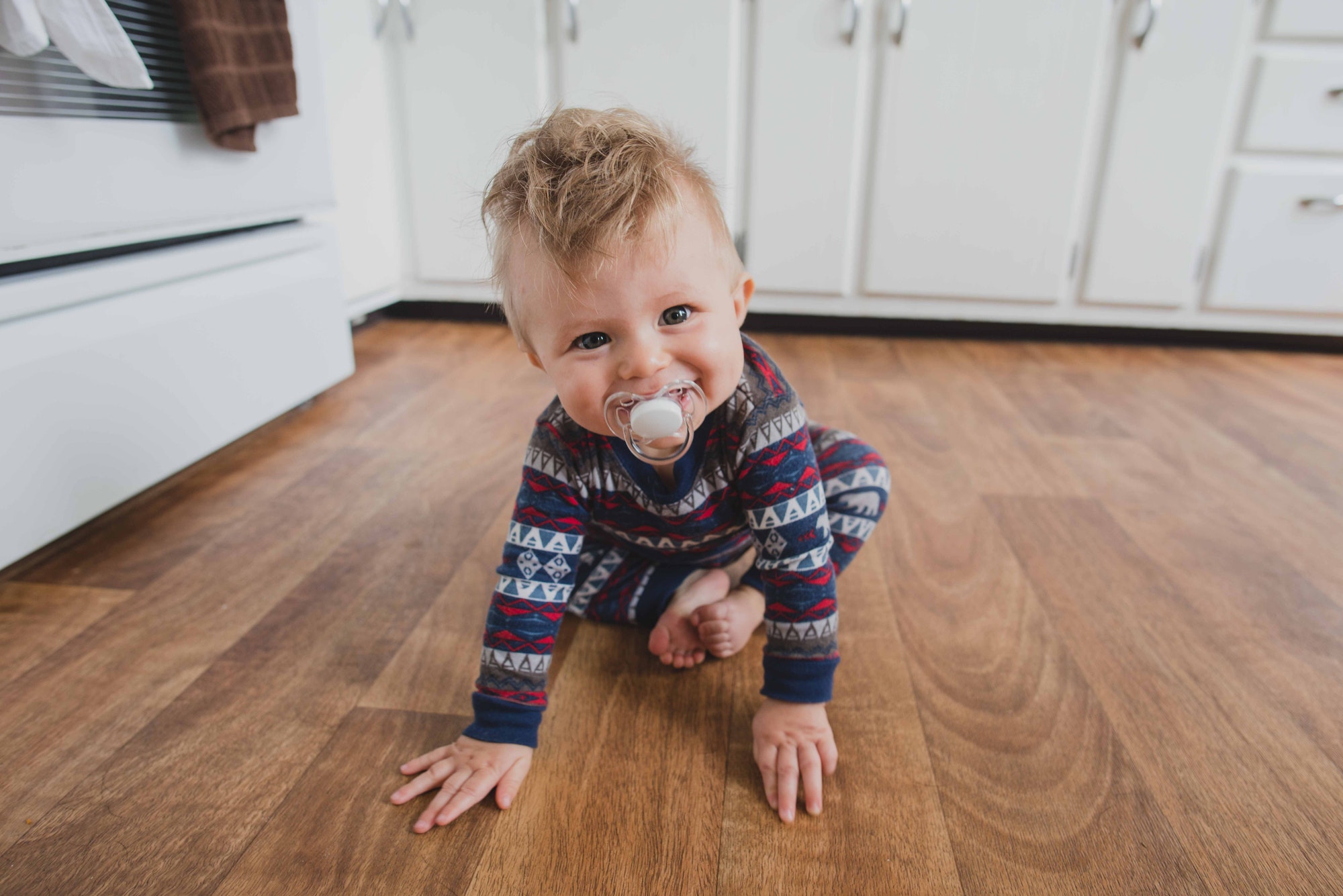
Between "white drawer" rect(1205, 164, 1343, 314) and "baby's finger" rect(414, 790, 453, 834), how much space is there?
1674 millimetres

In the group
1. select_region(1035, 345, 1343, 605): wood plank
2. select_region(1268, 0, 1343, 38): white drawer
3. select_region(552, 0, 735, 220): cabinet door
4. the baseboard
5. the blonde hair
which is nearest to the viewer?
the blonde hair

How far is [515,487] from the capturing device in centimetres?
95

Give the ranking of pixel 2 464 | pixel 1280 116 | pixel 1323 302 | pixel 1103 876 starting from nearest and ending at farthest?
pixel 1103 876
pixel 2 464
pixel 1280 116
pixel 1323 302

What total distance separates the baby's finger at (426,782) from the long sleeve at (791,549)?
0.72 feet

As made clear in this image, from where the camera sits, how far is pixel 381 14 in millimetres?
1560

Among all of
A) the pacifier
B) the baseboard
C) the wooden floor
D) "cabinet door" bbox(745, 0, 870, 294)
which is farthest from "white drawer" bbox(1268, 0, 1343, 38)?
the pacifier

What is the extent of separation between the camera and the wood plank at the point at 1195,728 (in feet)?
1.57

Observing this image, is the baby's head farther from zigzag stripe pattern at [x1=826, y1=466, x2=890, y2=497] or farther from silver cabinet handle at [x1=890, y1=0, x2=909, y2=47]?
silver cabinet handle at [x1=890, y1=0, x2=909, y2=47]

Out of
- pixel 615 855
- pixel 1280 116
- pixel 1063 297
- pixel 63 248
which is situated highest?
pixel 1280 116

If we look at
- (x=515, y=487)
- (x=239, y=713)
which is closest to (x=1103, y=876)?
(x=239, y=713)

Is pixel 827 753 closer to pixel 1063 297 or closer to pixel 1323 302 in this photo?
pixel 1063 297

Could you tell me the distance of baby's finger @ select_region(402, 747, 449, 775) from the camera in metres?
0.54

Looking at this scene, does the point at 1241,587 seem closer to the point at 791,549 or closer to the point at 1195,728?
the point at 1195,728

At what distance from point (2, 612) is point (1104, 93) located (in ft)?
5.79
